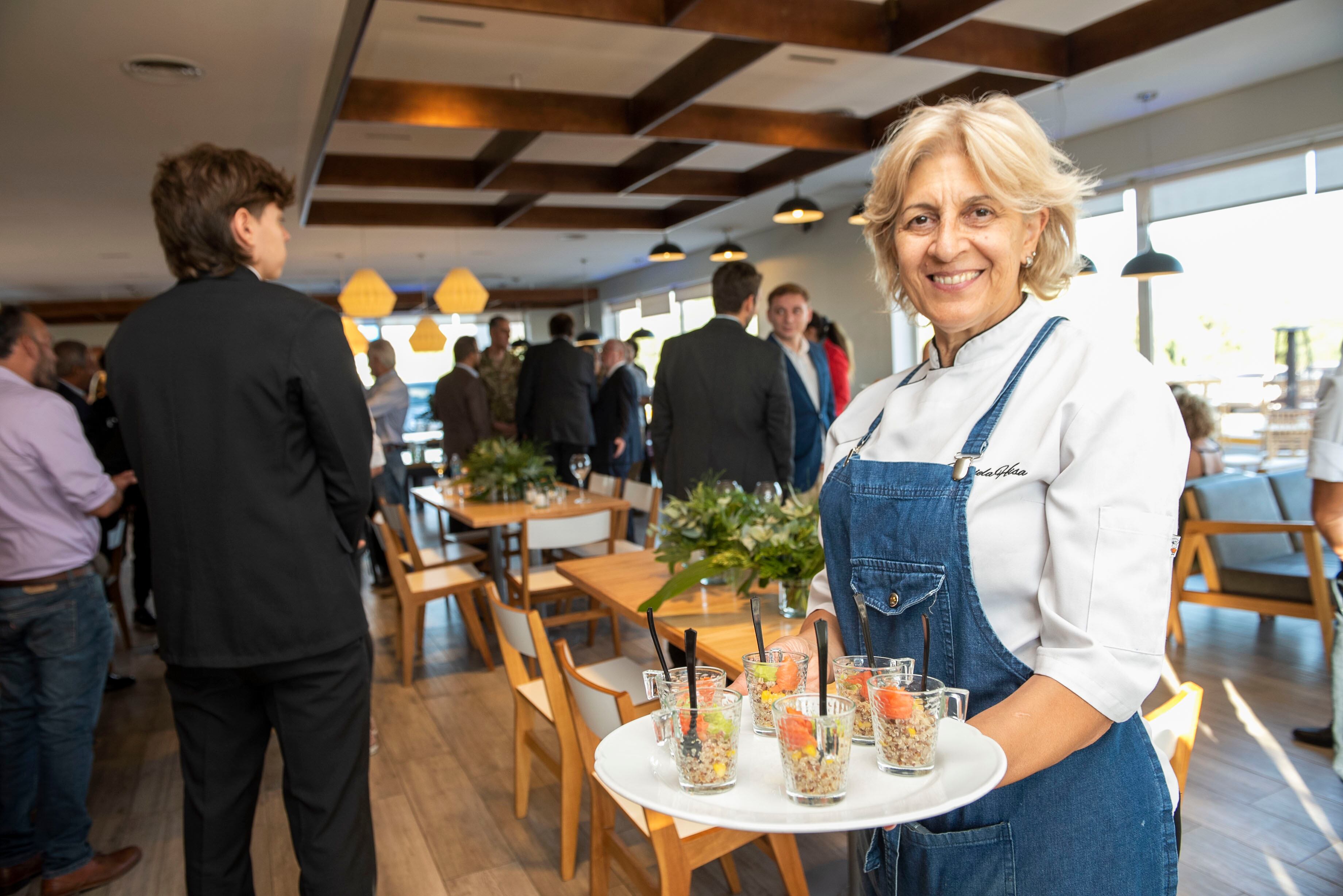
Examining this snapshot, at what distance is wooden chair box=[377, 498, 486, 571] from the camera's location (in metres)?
4.82

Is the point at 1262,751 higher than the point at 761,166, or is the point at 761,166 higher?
the point at 761,166

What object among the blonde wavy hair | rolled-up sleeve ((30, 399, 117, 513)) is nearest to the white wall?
rolled-up sleeve ((30, 399, 117, 513))

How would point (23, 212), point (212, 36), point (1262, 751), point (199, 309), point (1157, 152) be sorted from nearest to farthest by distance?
point (199, 309) → point (1262, 751) → point (212, 36) → point (1157, 152) → point (23, 212)

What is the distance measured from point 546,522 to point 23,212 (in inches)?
258

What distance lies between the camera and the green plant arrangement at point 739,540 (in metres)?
2.33

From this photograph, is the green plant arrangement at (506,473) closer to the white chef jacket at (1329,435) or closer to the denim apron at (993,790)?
the white chef jacket at (1329,435)

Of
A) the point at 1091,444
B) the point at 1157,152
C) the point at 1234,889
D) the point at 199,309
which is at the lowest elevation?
the point at 1234,889

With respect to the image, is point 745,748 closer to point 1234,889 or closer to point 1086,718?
point 1086,718

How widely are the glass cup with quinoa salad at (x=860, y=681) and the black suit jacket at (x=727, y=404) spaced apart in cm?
290

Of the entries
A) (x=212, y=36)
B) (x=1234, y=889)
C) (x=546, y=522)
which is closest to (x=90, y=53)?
(x=212, y=36)

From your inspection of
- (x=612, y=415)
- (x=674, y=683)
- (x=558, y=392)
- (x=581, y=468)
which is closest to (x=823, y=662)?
(x=674, y=683)

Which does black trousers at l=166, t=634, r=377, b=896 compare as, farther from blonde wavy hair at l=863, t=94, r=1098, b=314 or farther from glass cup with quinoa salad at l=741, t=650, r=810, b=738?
blonde wavy hair at l=863, t=94, r=1098, b=314

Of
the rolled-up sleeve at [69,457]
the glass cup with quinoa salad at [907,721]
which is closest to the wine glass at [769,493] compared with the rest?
the glass cup with quinoa salad at [907,721]

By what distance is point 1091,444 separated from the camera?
1.00 m
